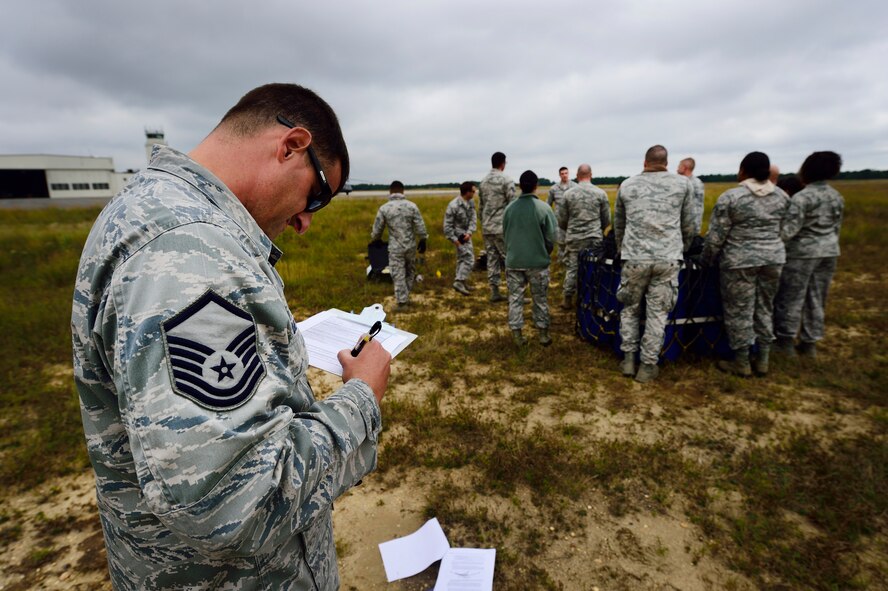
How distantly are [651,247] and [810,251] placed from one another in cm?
204

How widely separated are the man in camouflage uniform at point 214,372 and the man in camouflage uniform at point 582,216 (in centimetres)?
594

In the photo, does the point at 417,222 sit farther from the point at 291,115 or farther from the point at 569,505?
the point at 291,115

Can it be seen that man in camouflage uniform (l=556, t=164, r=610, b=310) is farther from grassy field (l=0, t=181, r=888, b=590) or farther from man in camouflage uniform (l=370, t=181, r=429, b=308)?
man in camouflage uniform (l=370, t=181, r=429, b=308)

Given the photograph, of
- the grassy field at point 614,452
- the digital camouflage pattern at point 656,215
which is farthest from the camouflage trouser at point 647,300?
the grassy field at point 614,452

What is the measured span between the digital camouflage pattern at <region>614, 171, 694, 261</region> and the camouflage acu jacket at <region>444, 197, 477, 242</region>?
4.06 m

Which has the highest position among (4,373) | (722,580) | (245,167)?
(245,167)

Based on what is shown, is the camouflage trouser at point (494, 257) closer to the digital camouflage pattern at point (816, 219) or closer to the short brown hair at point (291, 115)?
the digital camouflage pattern at point (816, 219)

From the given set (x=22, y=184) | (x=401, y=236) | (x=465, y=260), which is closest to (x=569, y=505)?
(x=401, y=236)

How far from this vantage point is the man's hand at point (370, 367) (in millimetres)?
1218

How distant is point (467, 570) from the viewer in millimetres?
2342

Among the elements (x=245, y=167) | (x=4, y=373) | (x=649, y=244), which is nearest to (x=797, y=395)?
(x=649, y=244)

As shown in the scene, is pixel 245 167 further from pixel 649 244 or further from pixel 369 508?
pixel 649 244

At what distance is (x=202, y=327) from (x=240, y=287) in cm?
10

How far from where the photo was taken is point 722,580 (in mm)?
2279
